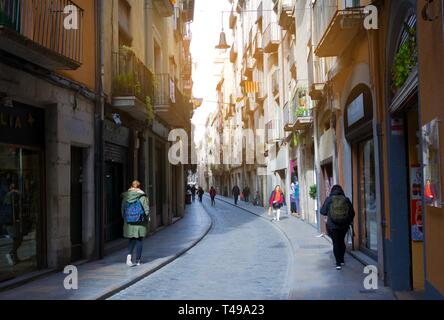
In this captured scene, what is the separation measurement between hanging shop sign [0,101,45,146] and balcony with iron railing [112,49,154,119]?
381cm

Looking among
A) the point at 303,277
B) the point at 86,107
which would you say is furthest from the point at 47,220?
the point at 303,277

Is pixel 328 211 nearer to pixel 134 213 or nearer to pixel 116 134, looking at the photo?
pixel 134 213

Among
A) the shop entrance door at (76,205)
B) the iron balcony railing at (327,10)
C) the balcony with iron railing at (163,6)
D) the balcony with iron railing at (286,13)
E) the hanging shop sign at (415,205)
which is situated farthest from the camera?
the balcony with iron railing at (286,13)

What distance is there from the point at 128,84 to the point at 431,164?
10.1 meters

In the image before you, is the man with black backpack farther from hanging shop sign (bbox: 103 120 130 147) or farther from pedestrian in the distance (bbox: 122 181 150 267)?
hanging shop sign (bbox: 103 120 130 147)

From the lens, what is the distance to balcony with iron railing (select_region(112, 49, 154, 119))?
14.5m

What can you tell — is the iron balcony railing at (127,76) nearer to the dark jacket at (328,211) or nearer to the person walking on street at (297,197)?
the dark jacket at (328,211)

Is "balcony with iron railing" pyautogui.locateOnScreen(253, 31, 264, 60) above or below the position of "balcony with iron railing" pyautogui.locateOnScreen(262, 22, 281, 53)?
above

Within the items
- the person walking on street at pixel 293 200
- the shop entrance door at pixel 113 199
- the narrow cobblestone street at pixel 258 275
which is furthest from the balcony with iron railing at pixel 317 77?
the person walking on street at pixel 293 200

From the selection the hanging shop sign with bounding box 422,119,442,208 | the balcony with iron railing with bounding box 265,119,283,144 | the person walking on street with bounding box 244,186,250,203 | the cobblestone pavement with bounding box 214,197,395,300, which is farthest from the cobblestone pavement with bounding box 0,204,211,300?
the person walking on street with bounding box 244,186,250,203

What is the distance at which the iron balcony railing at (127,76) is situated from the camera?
14555mm

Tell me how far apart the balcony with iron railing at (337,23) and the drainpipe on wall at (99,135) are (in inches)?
205

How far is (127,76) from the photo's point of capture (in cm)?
1467
